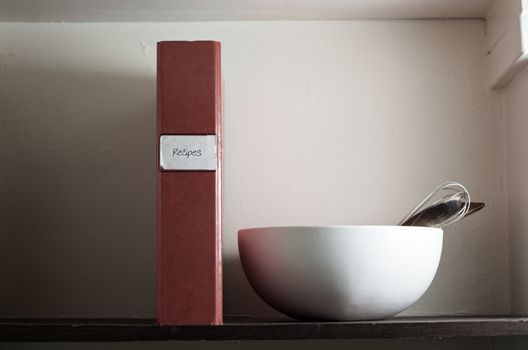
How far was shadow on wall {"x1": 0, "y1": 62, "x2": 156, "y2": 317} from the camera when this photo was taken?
1089mm

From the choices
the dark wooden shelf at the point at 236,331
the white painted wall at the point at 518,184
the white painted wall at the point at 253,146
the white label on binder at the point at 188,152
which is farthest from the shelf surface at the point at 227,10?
the dark wooden shelf at the point at 236,331

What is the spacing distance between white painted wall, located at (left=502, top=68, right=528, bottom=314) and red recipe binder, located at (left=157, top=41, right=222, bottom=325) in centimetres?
44

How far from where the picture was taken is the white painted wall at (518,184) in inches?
40.8

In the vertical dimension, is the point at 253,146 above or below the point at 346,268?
above

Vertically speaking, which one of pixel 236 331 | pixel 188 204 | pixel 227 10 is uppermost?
pixel 227 10

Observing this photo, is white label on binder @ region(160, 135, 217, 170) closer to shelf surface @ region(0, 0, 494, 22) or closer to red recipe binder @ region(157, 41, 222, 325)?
red recipe binder @ region(157, 41, 222, 325)

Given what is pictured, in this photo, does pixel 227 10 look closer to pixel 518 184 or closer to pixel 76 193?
pixel 76 193

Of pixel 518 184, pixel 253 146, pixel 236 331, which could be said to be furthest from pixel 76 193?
pixel 518 184

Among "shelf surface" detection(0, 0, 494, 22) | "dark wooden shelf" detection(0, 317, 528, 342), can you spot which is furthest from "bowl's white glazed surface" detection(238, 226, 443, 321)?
"shelf surface" detection(0, 0, 494, 22)

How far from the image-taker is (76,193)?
1.11m

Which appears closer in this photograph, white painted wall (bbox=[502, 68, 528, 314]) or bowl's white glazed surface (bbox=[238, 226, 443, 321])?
bowl's white glazed surface (bbox=[238, 226, 443, 321])

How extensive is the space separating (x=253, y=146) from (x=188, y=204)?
27cm

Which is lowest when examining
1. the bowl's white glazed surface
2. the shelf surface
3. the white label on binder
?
the bowl's white glazed surface

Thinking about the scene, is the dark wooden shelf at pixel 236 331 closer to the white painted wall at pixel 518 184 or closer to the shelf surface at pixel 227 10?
the white painted wall at pixel 518 184
